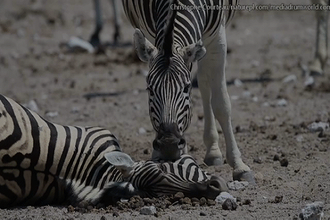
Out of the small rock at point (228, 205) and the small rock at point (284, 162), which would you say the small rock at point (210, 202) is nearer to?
the small rock at point (228, 205)

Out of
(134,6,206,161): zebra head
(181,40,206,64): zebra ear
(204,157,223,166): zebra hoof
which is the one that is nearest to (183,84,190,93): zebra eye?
(134,6,206,161): zebra head

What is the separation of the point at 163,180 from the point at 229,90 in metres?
4.88

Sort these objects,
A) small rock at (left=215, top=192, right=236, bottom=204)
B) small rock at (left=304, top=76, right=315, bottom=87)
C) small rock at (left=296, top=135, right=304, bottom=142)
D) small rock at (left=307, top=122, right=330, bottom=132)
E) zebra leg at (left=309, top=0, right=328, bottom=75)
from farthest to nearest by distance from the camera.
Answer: zebra leg at (left=309, top=0, right=328, bottom=75) < small rock at (left=304, top=76, right=315, bottom=87) < small rock at (left=307, top=122, right=330, bottom=132) < small rock at (left=296, top=135, right=304, bottom=142) < small rock at (left=215, top=192, right=236, bottom=204)

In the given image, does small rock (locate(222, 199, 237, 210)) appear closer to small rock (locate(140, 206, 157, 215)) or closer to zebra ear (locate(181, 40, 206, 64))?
small rock (locate(140, 206, 157, 215))

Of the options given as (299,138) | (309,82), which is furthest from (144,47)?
(309,82)

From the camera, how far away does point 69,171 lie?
15.5 feet

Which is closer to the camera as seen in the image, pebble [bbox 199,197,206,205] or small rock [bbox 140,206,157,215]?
small rock [bbox 140,206,157,215]

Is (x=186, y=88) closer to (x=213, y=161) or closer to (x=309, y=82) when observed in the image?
(x=213, y=161)

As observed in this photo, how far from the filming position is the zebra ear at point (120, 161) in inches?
179

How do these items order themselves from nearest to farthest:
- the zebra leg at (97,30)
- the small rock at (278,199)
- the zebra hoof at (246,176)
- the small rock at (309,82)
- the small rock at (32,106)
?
the small rock at (278,199) < the zebra hoof at (246,176) < the small rock at (32,106) < the small rock at (309,82) < the zebra leg at (97,30)

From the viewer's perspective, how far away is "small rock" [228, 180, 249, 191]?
16.9ft

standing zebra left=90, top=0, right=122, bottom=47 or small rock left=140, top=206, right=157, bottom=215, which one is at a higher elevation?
standing zebra left=90, top=0, right=122, bottom=47

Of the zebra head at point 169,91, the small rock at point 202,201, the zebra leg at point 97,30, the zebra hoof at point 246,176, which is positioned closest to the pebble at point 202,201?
the small rock at point 202,201

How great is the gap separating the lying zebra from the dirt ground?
0.42 ft
